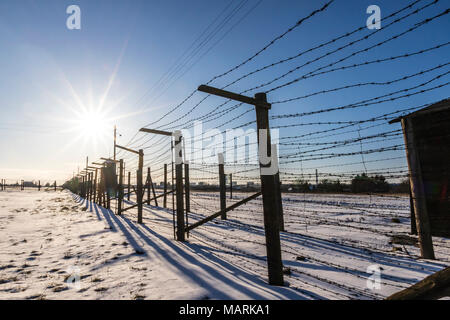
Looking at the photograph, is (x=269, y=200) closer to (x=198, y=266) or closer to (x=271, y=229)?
(x=271, y=229)

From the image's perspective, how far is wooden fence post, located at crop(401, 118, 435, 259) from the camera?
4105 millimetres

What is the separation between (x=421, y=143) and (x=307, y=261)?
4.72 m

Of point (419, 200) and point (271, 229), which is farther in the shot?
point (419, 200)

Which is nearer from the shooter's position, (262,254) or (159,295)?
(159,295)

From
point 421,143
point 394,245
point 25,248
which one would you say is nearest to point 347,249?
point 394,245

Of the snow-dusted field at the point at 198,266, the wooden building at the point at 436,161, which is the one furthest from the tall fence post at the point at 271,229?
the wooden building at the point at 436,161

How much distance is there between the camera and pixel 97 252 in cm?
460

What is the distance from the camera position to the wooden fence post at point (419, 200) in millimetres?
4105

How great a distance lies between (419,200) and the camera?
169 inches

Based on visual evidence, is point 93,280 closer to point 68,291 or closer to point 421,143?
point 68,291

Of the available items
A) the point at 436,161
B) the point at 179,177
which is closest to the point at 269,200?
the point at 179,177

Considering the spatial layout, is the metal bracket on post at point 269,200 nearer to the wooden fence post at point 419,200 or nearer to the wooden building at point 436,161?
the wooden fence post at point 419,200
